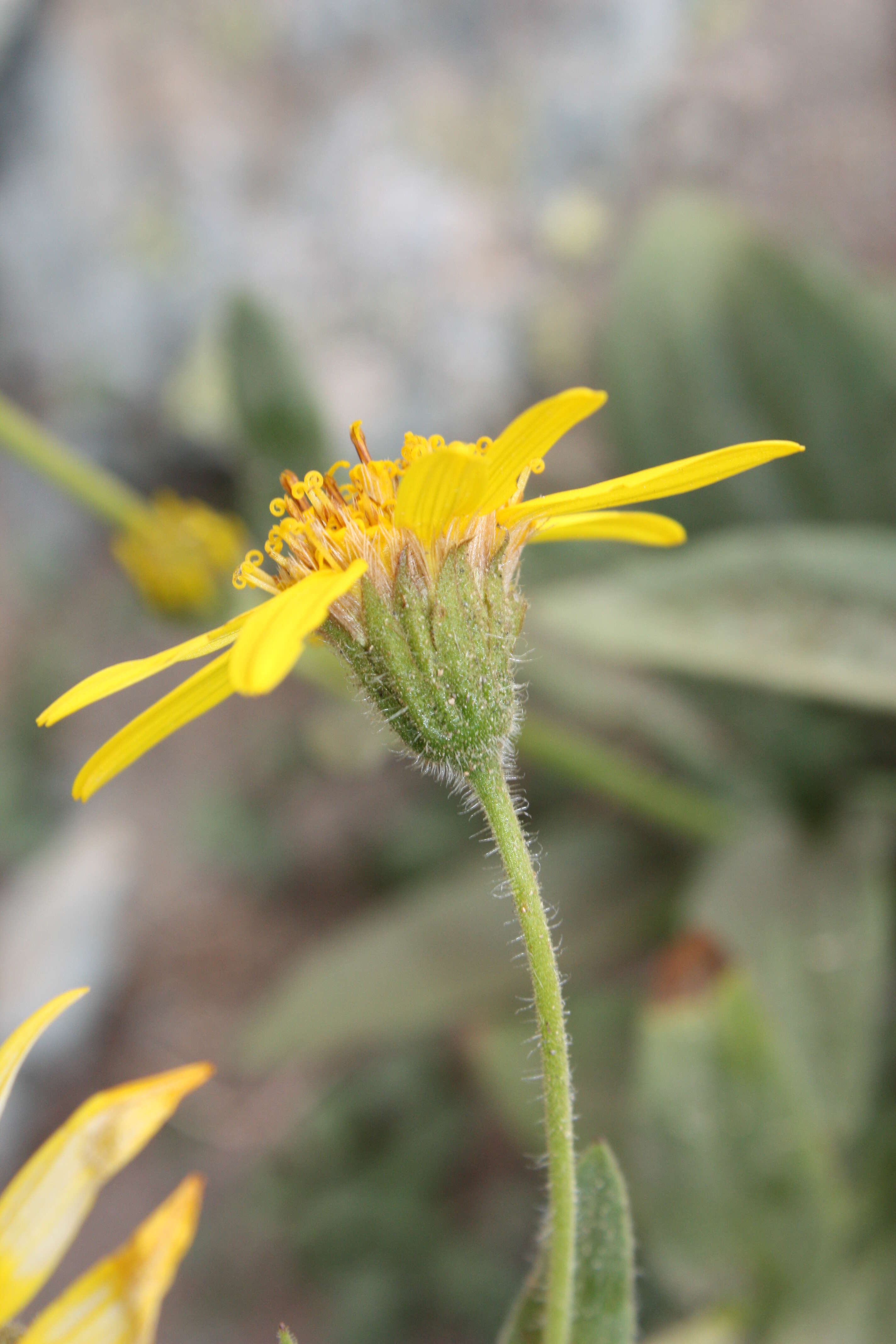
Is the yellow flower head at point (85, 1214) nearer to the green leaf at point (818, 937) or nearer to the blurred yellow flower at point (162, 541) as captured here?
the green leaf at point (818, 937)

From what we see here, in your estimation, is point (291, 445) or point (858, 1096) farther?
point (291, 445)

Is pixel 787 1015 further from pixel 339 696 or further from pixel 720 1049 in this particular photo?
pixel 339 696

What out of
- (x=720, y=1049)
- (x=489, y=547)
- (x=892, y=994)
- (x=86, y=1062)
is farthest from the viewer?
(x=86, y=1062)

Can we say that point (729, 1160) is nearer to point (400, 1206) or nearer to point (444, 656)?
point (444, 656)

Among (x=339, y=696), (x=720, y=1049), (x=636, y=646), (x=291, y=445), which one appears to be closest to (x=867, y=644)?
(x=636, y=646)

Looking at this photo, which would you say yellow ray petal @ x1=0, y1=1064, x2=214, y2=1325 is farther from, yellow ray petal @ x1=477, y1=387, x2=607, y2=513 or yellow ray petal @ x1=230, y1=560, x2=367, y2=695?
yellow ray petal @ x1=477, y1=387, x2=607, y2=513

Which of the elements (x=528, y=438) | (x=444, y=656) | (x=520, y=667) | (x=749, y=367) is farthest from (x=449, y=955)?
(x=528, y=438)

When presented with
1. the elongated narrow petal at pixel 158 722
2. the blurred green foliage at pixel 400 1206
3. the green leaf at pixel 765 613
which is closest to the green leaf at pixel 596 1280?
the elongated narrow petal at pixel 158 722
